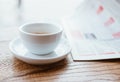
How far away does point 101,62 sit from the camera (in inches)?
23.5

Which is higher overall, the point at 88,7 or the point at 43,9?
the point at 88,7

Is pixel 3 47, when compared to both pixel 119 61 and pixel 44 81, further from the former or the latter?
pixel 119 61

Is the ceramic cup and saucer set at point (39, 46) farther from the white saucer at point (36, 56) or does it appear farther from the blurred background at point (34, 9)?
the blurred background at point (34, 9)

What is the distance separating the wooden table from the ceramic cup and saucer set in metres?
0.02

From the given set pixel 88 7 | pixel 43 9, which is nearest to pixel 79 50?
pixel 88 7

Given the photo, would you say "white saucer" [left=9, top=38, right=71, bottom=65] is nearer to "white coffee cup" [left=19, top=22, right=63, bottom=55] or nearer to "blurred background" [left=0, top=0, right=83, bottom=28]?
"white coffee cup" [left=19, top=22, right=63, bottom=55]

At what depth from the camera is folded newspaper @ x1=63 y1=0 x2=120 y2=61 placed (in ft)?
2.09

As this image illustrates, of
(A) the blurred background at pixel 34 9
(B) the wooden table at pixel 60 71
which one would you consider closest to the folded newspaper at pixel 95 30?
(B) the wooden table at pixel 60 71

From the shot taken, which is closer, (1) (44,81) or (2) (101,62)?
(1) (44,81)

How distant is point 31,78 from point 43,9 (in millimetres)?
799

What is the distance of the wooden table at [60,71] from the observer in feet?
1.64

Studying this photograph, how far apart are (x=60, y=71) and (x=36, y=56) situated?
0.26ft

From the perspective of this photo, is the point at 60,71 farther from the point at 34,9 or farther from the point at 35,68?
the point at 34,9

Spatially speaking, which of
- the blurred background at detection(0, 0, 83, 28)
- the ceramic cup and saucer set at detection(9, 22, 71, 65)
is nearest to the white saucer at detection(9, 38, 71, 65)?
the ceramic cup and saucer set at detection(9, 22, 71, 65)
